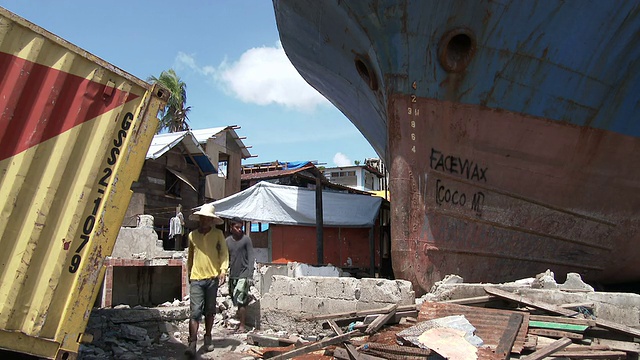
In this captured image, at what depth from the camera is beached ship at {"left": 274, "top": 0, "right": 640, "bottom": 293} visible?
6.49 metres

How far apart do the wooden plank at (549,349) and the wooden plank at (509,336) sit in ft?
0.49

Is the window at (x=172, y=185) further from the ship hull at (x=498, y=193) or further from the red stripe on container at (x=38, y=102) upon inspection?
the red stripe on container at (x=38, y=102)

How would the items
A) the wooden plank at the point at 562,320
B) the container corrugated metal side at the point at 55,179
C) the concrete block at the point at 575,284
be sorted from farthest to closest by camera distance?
the concrete block at the point at 575,284, the wooden plank at the point at 562,320, the container corrugated metal side at the point at 55,179

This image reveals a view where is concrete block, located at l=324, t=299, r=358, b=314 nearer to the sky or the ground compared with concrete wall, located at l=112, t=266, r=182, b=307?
nearer to the ground

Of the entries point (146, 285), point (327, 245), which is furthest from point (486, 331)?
point (327, 245)

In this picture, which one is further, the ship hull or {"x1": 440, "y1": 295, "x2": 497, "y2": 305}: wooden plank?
the ship hull

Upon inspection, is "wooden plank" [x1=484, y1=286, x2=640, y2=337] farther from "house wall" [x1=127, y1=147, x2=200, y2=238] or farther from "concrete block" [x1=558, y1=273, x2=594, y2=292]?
"house wall" [x1=127, y1=147, x2=200, y2=238]

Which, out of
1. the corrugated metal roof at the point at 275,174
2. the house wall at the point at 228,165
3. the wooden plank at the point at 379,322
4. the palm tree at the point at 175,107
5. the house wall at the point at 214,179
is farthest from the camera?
the palm tree at the point at 175,107

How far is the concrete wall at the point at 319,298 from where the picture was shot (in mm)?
5457

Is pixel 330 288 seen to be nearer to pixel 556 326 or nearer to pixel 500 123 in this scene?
pixel 556 326

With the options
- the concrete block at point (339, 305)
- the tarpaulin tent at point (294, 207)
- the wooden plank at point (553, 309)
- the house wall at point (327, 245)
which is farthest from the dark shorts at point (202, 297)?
the house wall at point (327, 245)

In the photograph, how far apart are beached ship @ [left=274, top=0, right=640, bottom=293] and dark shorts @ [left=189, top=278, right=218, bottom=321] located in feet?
7.87

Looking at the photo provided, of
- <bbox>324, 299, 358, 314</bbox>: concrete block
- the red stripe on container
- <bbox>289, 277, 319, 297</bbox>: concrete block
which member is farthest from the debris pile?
the red stripe on container

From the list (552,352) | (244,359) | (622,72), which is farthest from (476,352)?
(622,72)
